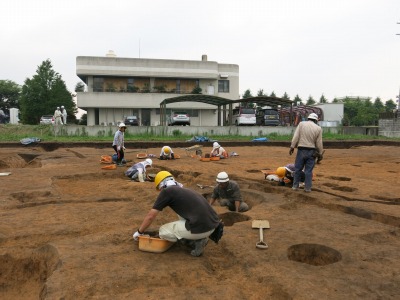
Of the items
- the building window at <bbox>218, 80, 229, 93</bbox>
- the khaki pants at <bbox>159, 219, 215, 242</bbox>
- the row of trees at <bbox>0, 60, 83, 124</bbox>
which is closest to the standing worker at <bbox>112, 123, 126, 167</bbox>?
the khaki pants at <bbox>159, 219, 215, 242</bbox>

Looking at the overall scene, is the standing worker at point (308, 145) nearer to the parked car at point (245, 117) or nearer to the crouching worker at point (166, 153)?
the crouching worker at point (166, 153)

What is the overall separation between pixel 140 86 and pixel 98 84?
4462 mm

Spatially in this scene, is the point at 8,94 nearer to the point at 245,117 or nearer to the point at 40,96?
the point at 40,96

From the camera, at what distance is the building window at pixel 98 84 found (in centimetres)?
3841

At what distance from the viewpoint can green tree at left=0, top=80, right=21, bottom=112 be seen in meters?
67.9

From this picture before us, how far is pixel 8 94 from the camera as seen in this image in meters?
68.8

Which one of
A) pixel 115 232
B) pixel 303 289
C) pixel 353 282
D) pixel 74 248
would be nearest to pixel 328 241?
pixel 353 282

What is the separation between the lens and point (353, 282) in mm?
3721

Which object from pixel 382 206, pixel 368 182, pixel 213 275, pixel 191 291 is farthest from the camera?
pixel 368 182

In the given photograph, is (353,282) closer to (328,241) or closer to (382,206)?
(328,241)

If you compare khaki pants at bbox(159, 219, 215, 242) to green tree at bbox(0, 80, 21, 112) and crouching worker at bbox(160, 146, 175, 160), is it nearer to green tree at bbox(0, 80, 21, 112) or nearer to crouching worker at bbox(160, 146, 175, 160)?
crouching worker at bbox(160, 146, 175, 160)

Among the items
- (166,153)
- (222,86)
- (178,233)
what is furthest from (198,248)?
(222,86)

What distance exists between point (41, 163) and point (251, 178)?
8.47m

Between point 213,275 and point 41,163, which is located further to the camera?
point 41,163
